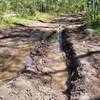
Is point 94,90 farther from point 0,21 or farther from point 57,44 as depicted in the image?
point 0,21

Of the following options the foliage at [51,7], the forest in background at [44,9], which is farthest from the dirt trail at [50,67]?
the foliage at [51,7]

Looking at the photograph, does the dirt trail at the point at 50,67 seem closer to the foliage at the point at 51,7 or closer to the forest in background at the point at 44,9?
the forest in background at the point at 44,9

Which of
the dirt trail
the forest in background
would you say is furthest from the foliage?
the dirt trail

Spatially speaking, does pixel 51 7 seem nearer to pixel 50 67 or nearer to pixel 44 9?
pixel 44 9

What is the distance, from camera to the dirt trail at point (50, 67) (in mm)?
7094

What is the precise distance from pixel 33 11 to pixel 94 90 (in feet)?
86.5

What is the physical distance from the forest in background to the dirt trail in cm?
383

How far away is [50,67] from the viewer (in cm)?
961

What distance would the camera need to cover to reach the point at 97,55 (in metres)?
10.1

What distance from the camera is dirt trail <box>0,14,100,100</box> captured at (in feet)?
23.3

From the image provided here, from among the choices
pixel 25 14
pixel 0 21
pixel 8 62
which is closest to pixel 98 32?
pixel 8 62

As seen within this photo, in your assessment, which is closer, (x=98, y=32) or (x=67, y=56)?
(x=67, y=56)

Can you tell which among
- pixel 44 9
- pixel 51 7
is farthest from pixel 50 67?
pixel 44 9

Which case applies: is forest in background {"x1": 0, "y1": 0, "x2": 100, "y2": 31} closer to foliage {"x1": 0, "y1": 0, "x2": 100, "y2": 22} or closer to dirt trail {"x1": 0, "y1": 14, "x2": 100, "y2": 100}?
foliage {"x1": 0, "y1": 0, "x2": 100, "y2": 22}
